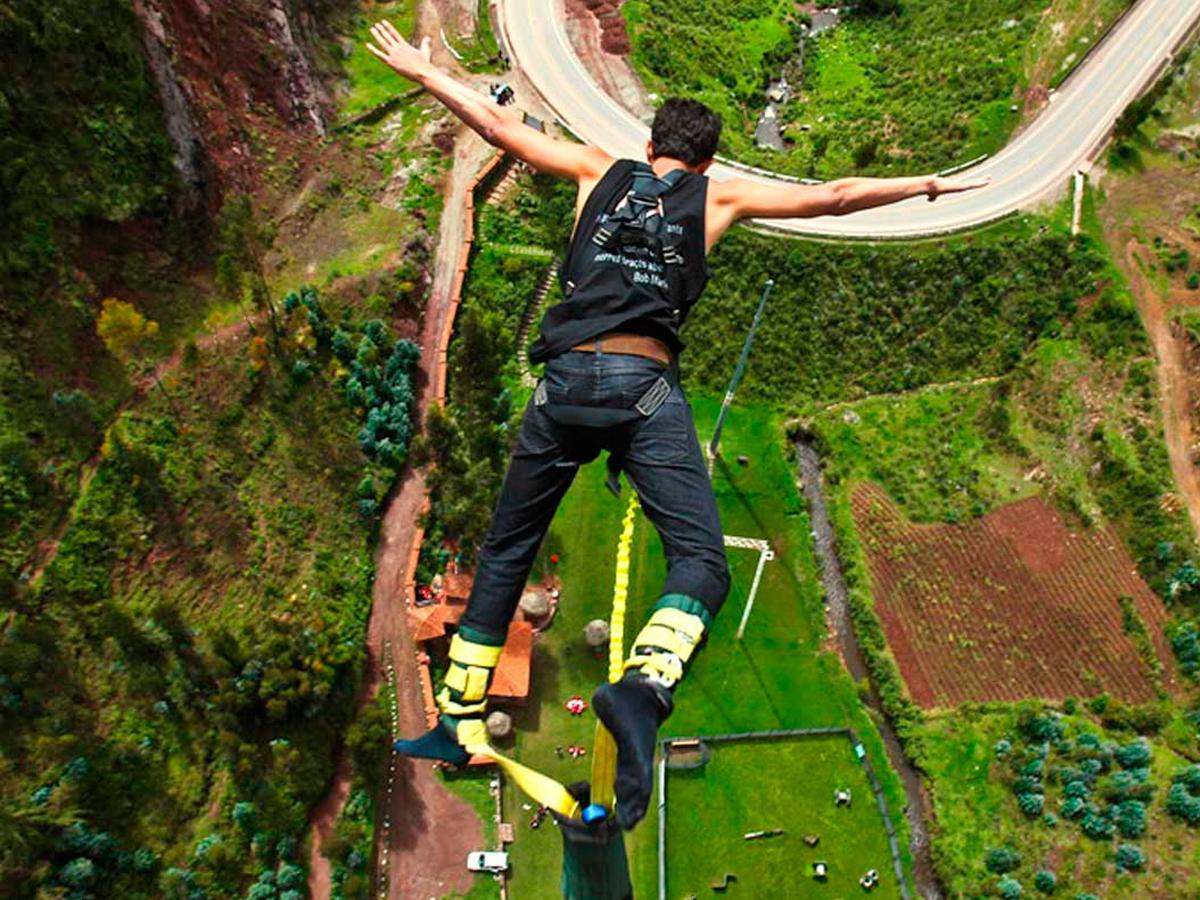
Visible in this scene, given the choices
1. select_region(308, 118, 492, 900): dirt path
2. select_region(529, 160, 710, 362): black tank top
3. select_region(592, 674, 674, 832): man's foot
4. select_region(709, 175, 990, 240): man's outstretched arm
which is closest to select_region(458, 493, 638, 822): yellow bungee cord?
select_region(592, 674, 674, 832): man's foot

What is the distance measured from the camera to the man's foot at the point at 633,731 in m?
4.47

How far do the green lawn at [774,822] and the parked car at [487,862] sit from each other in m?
4.81

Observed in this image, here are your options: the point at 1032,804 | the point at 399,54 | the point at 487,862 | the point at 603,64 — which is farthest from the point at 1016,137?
the point at 487,862

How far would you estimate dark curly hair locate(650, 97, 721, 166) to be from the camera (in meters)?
7.25

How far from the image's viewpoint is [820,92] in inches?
1597

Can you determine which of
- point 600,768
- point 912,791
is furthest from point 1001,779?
point 600,768

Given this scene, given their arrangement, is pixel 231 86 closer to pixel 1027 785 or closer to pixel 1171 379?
pixel 1027 785

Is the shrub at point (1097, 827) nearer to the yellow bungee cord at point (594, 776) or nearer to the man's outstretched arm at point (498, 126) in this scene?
the yellow bungee cord at point (594, 776)

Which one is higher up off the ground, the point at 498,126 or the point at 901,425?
the point at 901,425

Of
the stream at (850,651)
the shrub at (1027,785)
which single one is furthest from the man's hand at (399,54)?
the shrub at (1027,785)

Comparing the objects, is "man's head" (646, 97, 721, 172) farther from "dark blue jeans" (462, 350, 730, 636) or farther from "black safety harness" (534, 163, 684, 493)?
"dark blue jeans" (462, 350, 730, 636)

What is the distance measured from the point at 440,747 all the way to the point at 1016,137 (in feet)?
122

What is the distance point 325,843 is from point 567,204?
82.3 feet

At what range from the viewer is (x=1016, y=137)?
109 ft
